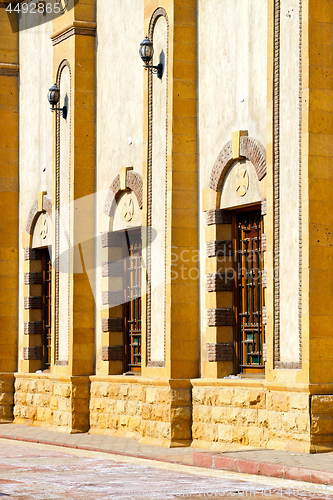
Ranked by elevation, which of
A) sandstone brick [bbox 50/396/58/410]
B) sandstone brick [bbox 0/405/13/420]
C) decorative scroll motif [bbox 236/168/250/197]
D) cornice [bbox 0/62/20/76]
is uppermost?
cornice [bbox 0/62/20/76]

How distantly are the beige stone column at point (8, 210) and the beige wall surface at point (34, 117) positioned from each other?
0.21m

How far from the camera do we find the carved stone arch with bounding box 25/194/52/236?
2508 cm

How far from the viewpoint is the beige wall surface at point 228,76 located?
55.8 ft

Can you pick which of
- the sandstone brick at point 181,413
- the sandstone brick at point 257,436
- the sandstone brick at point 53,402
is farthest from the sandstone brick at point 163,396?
the sandstone brick at point 53,402

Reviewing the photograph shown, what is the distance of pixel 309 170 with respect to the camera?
48.7ft

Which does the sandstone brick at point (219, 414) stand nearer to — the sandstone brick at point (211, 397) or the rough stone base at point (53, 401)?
the sandstone brick at point (211, 397)

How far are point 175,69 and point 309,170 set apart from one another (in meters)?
4.76

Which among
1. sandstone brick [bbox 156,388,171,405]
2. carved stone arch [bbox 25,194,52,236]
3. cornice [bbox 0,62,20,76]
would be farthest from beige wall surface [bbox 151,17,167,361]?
cornice [bbox 0,62,20,76]

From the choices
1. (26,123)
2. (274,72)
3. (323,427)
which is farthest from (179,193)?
(26,123)

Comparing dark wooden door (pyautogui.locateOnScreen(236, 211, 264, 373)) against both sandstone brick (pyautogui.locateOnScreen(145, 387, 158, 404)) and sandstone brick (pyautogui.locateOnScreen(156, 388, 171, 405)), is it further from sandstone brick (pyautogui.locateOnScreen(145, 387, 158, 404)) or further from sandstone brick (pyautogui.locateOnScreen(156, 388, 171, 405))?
sandstone brick (pyautogui.locateOnScreen(145, 387, 158, 404))

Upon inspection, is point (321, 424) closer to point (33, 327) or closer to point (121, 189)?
point (121, 189)

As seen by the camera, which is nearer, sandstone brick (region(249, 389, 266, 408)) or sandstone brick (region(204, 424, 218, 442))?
sandstone brick (region(249, 389, 266, 408))

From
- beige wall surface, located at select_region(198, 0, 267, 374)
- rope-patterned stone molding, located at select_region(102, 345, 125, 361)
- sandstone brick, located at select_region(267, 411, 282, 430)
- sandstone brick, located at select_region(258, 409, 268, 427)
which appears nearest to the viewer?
sandstone brick, located at select_region(267, 411, 282, 430)

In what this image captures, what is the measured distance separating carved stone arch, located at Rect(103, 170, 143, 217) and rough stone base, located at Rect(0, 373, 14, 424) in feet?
21.9
